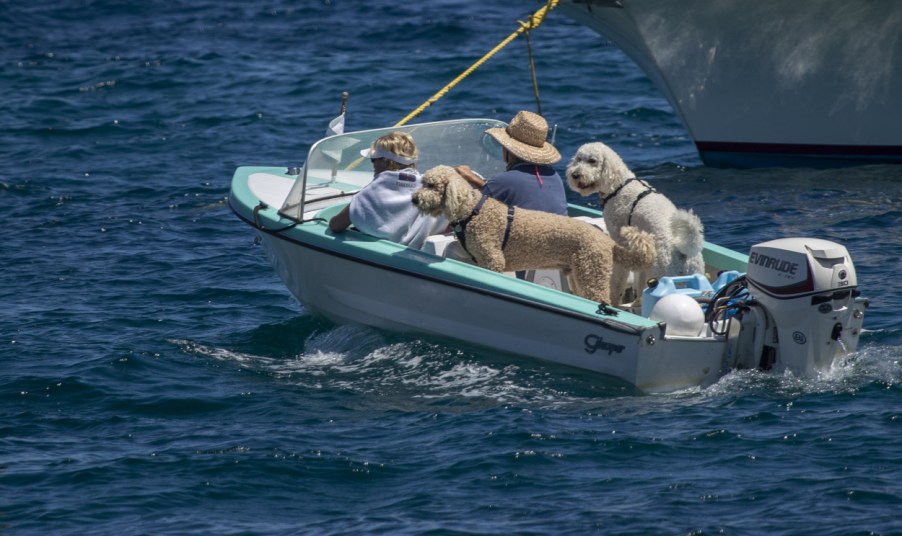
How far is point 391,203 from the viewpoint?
7.18 m

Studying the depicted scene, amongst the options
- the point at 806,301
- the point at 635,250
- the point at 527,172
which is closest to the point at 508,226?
the point at 527,172

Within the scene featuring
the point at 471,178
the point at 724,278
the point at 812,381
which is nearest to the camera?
the point at 812,381

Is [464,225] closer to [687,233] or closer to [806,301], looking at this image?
[687,233]

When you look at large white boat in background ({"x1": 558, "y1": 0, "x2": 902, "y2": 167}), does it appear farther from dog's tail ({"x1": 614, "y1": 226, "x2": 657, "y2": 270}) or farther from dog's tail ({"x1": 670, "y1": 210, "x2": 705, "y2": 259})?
dog's tail ({"x1": 614, "y1": 226, "x2": 657, "y2": 270})

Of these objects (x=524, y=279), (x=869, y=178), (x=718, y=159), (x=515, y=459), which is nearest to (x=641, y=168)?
(x=718, y=159)

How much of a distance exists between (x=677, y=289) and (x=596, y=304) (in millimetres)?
600

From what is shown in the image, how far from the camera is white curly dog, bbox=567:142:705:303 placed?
22.9ft

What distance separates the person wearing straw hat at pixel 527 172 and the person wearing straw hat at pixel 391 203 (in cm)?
41

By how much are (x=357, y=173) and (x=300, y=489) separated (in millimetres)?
3280

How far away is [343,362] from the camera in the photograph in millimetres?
7355

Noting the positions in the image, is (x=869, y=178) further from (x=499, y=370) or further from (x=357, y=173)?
(x=499, y=370)

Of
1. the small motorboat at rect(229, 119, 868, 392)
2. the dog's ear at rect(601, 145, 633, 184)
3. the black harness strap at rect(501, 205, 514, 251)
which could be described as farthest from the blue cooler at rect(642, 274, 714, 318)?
the black harness strap at rect(501, 205, 514, 251)

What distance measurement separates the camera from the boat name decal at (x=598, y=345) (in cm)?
636

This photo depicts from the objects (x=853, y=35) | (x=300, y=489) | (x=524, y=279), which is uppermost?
(x=853, y=35)
